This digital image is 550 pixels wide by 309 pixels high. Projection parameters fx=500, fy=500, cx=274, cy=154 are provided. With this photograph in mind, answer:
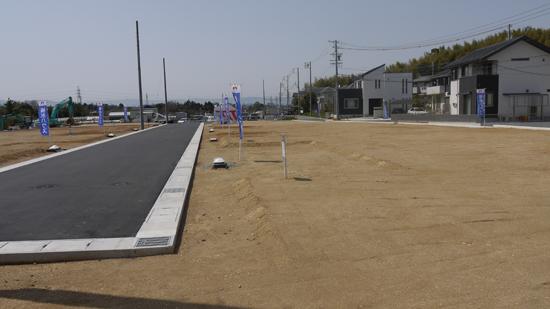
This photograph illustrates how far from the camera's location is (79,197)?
8930 millimetres

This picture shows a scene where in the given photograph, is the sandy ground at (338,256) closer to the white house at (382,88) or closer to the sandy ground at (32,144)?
the sandy ground at (32,144)

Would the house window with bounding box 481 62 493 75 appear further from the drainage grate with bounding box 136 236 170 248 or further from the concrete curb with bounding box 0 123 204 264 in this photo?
the drainage grate with bounding box 136 236 170 248

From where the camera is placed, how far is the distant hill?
65.3 meters

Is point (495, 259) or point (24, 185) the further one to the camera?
point (24, 185)

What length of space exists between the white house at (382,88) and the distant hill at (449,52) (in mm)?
8819

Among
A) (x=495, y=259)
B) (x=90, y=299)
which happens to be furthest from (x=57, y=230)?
(x=495, y=259)

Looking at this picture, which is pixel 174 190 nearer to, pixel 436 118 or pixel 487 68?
pixel 436 118

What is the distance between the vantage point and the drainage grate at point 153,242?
5.77 metres

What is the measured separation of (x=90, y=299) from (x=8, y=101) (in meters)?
79.6

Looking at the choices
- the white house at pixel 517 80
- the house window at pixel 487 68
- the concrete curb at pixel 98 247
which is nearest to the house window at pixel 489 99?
the white house at pixel 517 80

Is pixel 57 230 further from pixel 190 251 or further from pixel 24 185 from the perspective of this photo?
pixel 24 185

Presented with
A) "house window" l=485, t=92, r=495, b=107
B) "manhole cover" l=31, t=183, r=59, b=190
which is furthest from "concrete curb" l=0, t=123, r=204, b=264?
"house window" l=485, t=92, r=495, b=107

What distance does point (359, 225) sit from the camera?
21.9 feet

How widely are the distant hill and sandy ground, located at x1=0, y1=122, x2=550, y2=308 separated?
6434 centimetres
